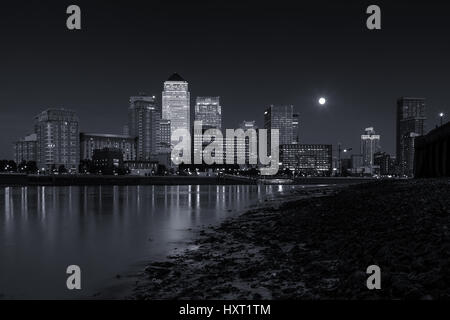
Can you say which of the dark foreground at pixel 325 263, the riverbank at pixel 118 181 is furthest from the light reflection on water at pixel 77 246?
the riverbank at pixel 118 181

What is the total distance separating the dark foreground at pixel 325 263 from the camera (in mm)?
8664

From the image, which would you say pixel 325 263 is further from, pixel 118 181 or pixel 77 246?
pixel 118 181

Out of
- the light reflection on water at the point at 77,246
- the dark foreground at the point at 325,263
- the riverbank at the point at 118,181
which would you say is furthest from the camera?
the riverbank at the point at 118,181

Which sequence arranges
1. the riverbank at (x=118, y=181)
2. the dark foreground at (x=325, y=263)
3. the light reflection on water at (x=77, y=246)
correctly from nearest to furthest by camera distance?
the dark foreground at (x=325, y=263) → the light reflection on water at (x=77, y=246) → the riverbank at (x=118, y=181)

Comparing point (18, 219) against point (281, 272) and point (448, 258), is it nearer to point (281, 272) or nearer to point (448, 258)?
point (281, 272)

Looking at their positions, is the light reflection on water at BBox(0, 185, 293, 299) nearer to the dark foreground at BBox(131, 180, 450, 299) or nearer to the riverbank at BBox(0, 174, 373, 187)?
the dark foreground at BBox(131, 180, 450, 299)

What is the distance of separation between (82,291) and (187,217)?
781 inches

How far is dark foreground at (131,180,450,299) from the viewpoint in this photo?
8664 mm

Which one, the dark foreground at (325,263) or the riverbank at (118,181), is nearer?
the dark foreground at (325,263)

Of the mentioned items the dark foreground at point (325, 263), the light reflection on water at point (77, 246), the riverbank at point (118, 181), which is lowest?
the riverbank at point (118, 181)

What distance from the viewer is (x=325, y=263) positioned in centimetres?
1133

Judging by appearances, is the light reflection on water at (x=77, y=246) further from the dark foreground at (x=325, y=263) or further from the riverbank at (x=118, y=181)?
the riverbank at (x=118, y=181)

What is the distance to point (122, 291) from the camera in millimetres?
10734
